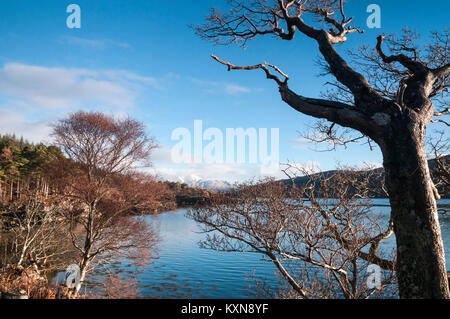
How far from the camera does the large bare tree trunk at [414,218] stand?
325cm

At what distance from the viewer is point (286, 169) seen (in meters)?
9.19

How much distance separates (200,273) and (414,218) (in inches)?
687

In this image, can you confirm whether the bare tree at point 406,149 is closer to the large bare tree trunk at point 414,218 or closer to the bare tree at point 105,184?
the large bare tree trunk at point 414,218

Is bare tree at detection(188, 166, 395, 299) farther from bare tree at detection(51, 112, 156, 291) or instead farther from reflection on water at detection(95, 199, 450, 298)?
bare tree at detection(51, 112, 156, 291)

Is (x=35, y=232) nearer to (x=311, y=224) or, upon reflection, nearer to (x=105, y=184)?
(x=105, y=184)

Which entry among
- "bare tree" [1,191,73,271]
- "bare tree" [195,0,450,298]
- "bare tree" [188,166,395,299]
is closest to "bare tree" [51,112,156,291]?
"bare tree" [1,191,73,271]

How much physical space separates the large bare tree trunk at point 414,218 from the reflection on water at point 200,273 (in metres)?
10.4

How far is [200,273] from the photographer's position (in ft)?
62.3

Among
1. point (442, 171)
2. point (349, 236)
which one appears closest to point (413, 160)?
point (442, 171)

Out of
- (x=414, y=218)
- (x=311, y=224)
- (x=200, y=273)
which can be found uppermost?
(x=414, y=218)

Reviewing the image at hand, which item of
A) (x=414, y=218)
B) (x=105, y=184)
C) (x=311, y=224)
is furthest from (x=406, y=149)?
(x=105, y=184)

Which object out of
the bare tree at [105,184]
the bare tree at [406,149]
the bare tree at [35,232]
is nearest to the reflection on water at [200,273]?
the bare tree at [105,184]
